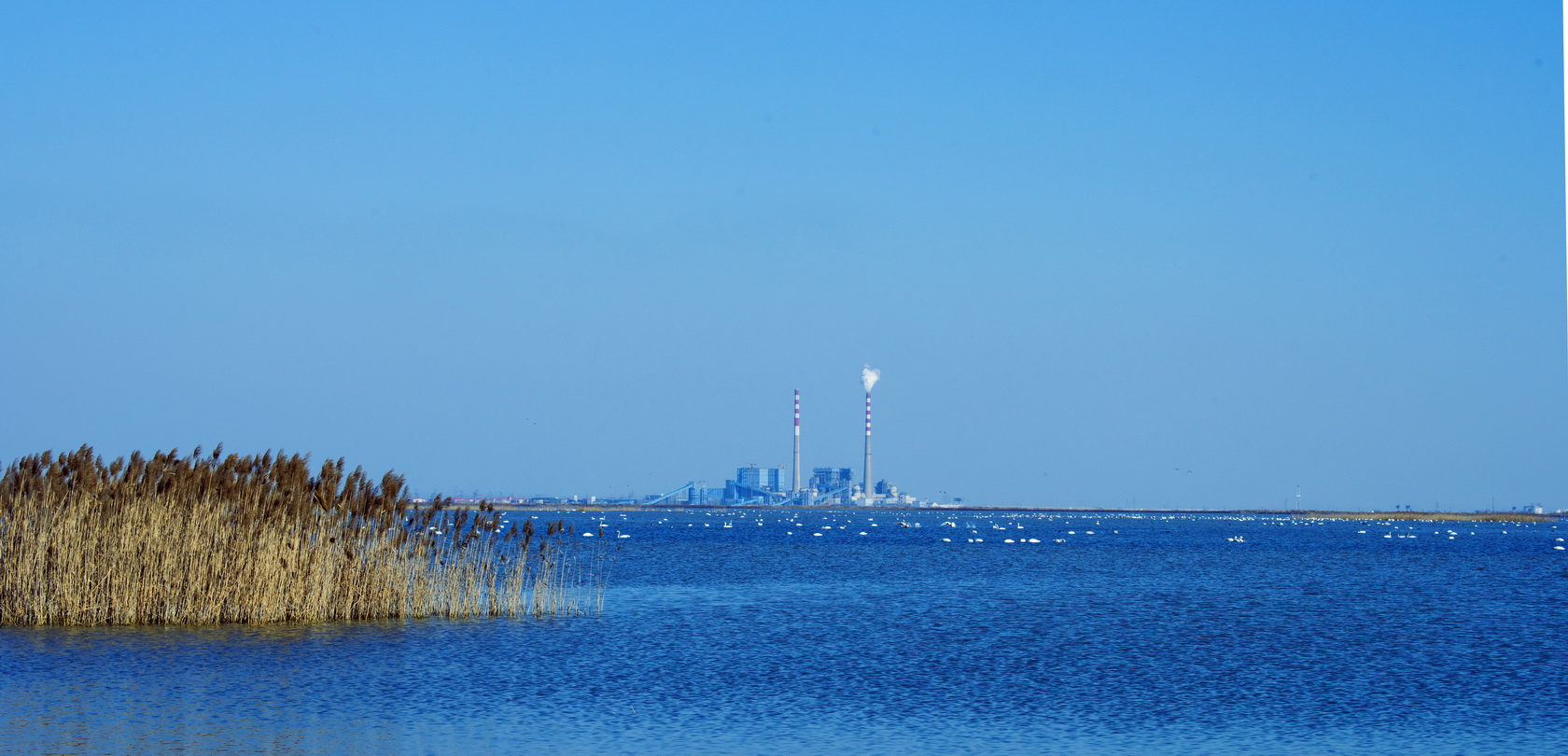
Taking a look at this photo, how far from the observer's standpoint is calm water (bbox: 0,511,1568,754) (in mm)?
14891

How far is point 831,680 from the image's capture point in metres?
19.5

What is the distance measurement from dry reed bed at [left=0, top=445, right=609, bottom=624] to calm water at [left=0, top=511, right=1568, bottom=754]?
841 millimetres

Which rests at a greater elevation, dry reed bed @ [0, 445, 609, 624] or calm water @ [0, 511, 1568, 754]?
dry reed bed @ [0, 445, 609, 624]

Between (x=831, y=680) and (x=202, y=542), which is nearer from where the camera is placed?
(x=831, y=680)

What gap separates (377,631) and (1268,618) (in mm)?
17419

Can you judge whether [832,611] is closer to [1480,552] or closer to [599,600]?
[599,600]

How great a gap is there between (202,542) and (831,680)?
10250 millimetres

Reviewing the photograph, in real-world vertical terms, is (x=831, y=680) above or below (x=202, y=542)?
below

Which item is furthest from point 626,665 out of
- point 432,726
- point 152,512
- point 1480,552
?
point 1480,552

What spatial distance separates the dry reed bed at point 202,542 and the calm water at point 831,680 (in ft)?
2.76

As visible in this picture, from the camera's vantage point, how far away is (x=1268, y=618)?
1181 inches

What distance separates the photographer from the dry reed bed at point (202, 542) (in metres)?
22.3

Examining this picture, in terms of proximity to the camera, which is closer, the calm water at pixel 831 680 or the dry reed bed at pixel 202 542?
the calm water at pixel 831 680

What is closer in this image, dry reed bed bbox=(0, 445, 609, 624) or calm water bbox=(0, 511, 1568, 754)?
calm water bbox=(0, 511, 1568, 754)
